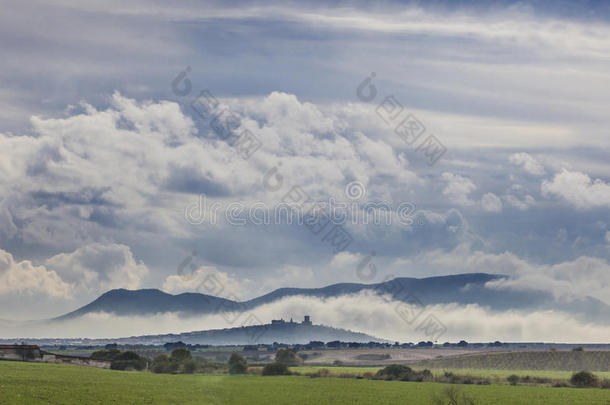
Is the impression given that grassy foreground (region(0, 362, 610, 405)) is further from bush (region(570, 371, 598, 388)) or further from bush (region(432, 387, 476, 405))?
bush (region(570, 371, 598, 388))

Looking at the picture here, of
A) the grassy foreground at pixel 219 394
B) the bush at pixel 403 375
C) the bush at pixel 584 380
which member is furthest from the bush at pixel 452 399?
the bush at pixel 584 380

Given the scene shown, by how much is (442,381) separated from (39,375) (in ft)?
323

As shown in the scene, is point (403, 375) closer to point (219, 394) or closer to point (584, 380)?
point (584, 380)

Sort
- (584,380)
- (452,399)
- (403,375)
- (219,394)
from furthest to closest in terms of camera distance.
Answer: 1. (403,375)
2. (584,380)
3. (219,394)
4. (452,399)

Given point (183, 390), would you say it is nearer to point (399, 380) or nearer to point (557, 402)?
point (557, 402)

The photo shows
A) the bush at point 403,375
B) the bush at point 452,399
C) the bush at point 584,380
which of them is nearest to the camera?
the bush at point 452,399

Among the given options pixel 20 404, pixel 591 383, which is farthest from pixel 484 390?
pixel 20 404

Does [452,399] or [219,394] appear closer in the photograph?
[452,399]

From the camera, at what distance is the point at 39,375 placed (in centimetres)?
11675

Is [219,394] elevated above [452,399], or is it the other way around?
[452,399]

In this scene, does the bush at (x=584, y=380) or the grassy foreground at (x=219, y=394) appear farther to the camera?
the bush at (x=584, y=380)

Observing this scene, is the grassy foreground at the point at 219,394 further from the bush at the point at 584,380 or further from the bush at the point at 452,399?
the bush at the point at 584,380

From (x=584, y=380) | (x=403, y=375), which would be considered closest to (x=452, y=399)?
(x=584, y=380)

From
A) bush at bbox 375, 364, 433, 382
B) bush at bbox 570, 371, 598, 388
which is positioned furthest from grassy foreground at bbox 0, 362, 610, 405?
bush at bbox 375, 364, 433, 382
